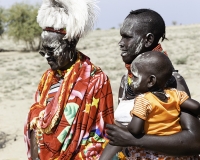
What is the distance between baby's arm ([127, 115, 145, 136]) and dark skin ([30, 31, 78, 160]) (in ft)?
3.60

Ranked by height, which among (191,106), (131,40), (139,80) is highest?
(131,40)

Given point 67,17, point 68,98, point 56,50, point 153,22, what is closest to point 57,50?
point 56,50

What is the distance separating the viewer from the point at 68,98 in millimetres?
2926

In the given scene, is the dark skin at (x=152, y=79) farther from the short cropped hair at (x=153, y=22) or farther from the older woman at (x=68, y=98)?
the older woman at (x=68, y=98)

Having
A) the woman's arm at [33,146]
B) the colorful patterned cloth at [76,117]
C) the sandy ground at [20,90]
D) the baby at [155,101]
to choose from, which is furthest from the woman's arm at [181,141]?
the sandy ground at [20,90]

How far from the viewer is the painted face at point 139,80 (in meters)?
2.06

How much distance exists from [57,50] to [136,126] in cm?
117

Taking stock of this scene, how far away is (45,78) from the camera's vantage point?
10.5 ft

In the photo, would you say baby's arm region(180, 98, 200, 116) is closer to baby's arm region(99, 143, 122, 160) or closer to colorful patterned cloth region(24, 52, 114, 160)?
baby's arm region(99, 143, 122, 160)

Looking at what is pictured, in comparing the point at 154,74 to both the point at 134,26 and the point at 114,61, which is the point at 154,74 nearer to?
the point at 134,26

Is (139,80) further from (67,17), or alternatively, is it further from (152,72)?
(67,17)

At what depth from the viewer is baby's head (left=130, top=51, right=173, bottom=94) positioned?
6.72 feet

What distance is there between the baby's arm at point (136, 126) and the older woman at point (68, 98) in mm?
882

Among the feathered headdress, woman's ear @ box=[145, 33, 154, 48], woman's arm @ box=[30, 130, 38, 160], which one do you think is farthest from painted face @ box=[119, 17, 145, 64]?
woman's arm @ box=[30, 130, 38, 160]
